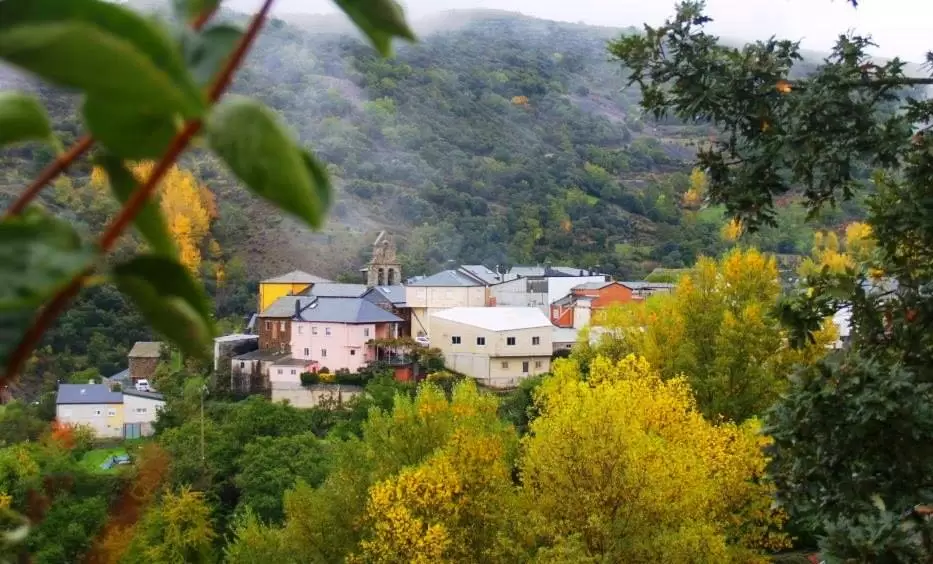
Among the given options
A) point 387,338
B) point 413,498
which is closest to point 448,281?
point 387,338

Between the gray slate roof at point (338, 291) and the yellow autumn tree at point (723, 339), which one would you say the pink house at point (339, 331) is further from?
the yellow autumn tree at point (723, 339)

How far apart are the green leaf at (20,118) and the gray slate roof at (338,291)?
97.7ft

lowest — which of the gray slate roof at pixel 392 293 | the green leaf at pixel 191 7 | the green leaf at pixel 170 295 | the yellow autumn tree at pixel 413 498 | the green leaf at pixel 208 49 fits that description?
the yellow autumn tree at pixel 413 498

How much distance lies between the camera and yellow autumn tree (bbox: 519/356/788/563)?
28.5 feet

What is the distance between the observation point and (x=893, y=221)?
163 inches

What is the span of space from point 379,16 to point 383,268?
114ft

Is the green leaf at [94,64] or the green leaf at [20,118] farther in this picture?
the green leaf at [20,118]

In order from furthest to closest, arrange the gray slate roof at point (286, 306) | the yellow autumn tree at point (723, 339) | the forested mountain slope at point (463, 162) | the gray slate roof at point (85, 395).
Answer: the forested mountain slope at point (463, 162) → the gray slate roof at point (286, 306) → the gray slate roof at point (85, 395) → the yellow autumn tree at point (723, 339)

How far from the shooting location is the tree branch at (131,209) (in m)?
0.39

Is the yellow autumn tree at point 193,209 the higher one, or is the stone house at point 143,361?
the yellow autumn tree at point 193,209

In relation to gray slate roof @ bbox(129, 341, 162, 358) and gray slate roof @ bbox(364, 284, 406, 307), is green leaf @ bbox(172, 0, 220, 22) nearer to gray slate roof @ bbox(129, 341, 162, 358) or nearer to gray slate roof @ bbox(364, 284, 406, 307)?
gray slate roof @ bbox(129, 341, 162, 358)

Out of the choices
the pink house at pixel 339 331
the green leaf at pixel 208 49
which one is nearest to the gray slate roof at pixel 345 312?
the pink house at pixel 339 331

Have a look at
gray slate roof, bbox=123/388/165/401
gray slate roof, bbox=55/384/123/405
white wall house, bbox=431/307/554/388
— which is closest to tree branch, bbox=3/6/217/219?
gray slate roof, bbox=55/384/123/405

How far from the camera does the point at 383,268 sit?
115ft
